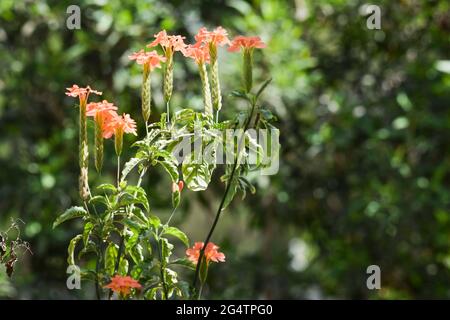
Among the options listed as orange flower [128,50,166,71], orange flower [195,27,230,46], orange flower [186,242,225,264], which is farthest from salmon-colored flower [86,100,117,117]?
orange flower [186,242,225,264]

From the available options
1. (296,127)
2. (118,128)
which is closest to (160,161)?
(118,128)

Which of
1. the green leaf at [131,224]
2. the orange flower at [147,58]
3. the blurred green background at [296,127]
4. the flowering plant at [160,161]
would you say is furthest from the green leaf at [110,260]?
the blurred green background at [296,127]

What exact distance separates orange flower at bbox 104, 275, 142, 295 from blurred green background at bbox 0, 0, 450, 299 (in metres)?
1.57

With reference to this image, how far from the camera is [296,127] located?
354 centimetres

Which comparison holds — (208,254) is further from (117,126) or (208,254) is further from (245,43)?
(245,43)

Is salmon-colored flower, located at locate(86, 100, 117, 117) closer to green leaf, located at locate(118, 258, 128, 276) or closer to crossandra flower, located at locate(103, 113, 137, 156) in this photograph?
crossandra flower, located at locate(103, 113, 137, 156)

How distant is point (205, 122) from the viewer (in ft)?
4.79

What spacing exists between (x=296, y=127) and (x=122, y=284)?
222cm

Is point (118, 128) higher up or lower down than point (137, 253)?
higher up

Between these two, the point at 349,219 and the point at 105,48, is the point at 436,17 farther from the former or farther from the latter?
the point at 105,48

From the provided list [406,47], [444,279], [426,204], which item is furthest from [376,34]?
[444,279]

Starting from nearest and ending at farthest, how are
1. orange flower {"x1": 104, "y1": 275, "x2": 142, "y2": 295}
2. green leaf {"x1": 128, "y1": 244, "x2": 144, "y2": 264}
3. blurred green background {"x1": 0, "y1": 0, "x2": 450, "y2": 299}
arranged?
orange flower {"x1": 104, "y1": 275, "x2": 142, "y2": 295} < green leaf {"x1": 128, "y1": 244, "x2": 144, "y2": 264} < blurred green background {"x1": 0, "y1": 0, "x2": 450, "y2": 299}

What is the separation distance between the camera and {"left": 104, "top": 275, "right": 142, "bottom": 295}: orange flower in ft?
4.62

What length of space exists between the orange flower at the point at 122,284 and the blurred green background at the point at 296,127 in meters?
1.57
